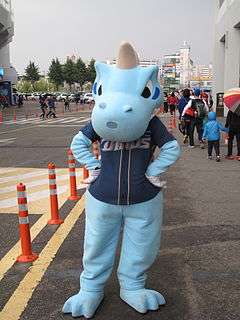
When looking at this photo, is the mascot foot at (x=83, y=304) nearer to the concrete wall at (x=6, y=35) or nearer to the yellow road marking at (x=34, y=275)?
the yellow road marking at (x=34, y=275)

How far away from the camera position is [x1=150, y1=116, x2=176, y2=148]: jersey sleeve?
397 centimetres

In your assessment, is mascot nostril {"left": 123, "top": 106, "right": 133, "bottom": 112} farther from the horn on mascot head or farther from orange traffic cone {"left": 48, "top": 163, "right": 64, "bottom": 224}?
orange traffic cone {"left": 48, "top": 163, "right": 64, "bottom": 224}

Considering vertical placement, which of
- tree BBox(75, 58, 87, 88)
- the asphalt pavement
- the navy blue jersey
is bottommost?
the asphalt pavement

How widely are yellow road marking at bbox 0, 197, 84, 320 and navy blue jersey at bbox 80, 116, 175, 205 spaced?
1.21 m

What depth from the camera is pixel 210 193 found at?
8742 millimetres

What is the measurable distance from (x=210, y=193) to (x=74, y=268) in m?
4.32

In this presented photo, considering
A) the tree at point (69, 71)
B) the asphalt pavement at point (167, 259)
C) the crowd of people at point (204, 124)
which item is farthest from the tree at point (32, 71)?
the asphalt pavement at point (167, 259)

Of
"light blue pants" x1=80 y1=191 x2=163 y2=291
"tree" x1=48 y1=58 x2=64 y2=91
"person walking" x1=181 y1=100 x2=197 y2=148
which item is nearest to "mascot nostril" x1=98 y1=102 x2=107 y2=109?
"light blue pants" x1=80 y1=191 x2=163 y2=291

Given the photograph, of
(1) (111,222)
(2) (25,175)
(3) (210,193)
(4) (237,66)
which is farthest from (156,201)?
(4) (237,66)

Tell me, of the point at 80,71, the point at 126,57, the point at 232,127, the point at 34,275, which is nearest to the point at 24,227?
the point at 34,275

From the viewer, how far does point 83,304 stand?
3973 mm

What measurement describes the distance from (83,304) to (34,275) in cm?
105

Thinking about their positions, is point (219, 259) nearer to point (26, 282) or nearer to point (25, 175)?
point (26, 282)

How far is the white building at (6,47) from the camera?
4734 cm
